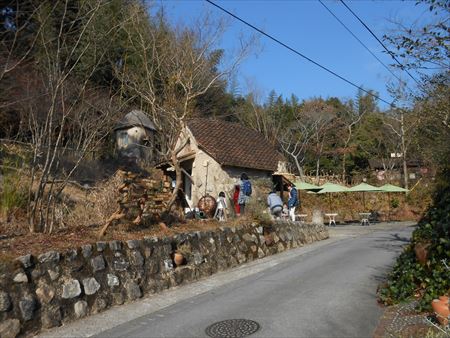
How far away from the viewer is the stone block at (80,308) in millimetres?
7277

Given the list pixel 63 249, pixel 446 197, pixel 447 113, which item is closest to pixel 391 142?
pixel 447 113

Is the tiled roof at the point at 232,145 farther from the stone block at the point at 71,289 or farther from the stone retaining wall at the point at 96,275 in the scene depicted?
the stone block at the point at 71,289

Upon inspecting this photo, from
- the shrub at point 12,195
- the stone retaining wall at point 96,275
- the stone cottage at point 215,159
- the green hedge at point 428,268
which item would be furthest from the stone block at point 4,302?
the stone cottage at point 215,159

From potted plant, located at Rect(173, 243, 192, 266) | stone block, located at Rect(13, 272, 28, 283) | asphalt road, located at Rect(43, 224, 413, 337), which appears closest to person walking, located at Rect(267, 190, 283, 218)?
asphalt road, located at Rect(43, 224, 413, 337)

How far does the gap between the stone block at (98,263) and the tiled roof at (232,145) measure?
13.5 meters

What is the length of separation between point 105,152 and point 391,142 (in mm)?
25937

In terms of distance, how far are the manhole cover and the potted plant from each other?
305cm

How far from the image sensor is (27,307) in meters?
6.64

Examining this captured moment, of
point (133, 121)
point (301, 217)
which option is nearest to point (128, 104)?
point (133, 121)

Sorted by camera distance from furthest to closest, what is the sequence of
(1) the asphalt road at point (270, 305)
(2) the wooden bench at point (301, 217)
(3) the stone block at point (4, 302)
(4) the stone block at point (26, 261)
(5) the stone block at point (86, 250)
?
(2) the wooden bench at point (301, 217) < (5) the stone block at point (86, 250) < (4) the stone block at point (26, 261) < (1) the asphalt road at point (270, 305) < (3) the stone block at point (4, 302)

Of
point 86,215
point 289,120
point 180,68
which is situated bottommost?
point 86,215

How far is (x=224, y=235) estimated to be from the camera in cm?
1164

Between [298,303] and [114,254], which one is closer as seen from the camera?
[298,303]

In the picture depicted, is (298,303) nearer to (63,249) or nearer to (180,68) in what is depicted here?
(63,249)
